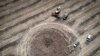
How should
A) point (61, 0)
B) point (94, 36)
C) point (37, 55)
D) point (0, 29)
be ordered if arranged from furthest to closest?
point (61, 0)
point (94, 36)
point (0, 29)
point (37, 55)

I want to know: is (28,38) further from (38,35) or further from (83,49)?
(83,49)

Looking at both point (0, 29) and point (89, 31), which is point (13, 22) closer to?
point (0, 29)

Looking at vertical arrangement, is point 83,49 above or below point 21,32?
below

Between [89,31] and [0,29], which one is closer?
[0,29]

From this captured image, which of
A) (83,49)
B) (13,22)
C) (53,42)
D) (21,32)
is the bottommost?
(83,49)

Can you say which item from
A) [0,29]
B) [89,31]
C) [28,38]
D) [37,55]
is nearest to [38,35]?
[28,38]

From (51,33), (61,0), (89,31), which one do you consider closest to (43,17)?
(51,33)

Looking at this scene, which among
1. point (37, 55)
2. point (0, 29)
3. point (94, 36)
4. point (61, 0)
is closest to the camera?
point (37, 55)
